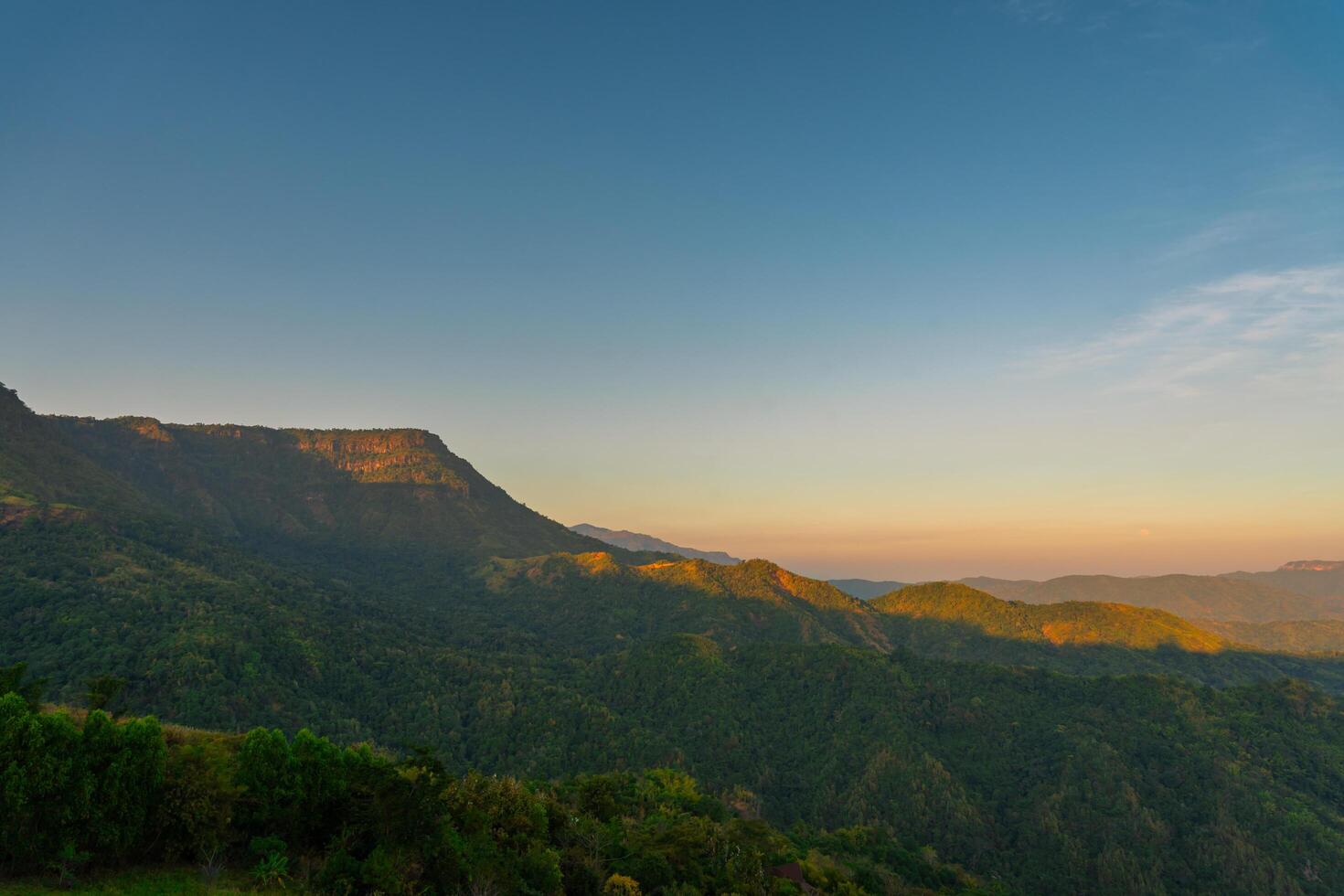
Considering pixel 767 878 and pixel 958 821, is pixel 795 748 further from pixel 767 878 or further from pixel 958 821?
pixel 767 878

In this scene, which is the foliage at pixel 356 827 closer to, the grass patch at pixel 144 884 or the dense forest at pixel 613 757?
the dense forest at pixel 613 757

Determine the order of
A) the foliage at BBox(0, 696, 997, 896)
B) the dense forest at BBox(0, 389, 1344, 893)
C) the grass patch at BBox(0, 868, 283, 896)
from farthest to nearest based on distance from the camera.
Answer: the dense forest at BBox(0, 389, 1344, 893) → the foliage at BBox(0, 696, 997, 896) → the grass patch at BBox(0, 868, 283, 896)

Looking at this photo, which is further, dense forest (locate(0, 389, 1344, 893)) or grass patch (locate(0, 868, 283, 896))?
dense forest (locate(0, 389, 1344, 893))

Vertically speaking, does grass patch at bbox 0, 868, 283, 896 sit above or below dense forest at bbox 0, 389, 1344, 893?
above

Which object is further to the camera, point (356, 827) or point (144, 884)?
point (356, 827)

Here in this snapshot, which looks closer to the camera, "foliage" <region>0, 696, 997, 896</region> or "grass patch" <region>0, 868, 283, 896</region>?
"grass patch" <region>0, 868, 283, 896</region>

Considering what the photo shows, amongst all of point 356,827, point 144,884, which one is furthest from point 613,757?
point 144,884

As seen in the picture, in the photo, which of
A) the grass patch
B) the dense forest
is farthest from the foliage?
the grass patch

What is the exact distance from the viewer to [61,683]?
350 feet

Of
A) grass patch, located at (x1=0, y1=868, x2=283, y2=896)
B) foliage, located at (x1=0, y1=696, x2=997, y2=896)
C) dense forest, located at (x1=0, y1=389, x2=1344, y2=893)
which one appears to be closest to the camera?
grass patch, located at (x1=0, y1=868, x2=283, y2=896)

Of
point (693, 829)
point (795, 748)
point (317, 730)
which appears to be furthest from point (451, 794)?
point (795, 748)

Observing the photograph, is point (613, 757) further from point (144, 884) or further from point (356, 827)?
point (144, 884)

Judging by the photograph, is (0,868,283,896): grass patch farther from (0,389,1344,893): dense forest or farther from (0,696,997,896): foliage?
(0,389,1344,893): dense forest

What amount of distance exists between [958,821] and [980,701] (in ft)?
169
